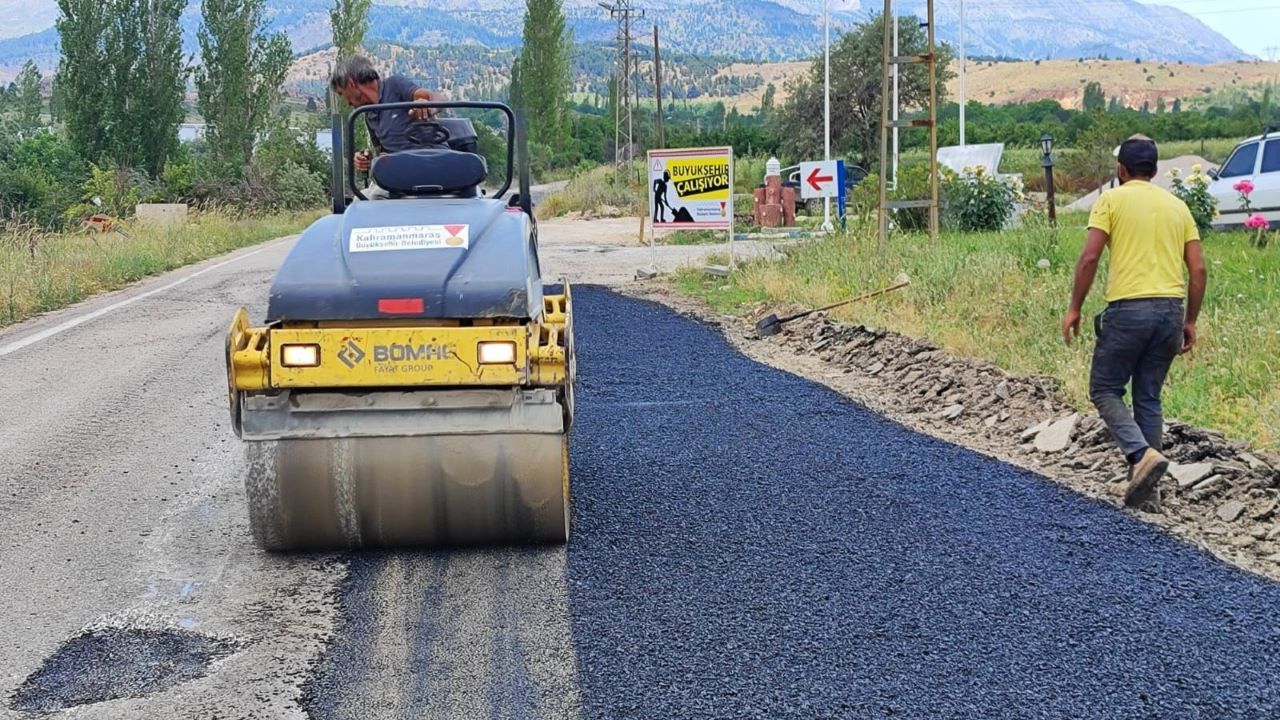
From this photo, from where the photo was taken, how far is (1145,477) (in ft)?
20.2

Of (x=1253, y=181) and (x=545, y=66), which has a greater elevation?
(x=545, y=66)

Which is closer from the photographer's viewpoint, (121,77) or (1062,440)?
(1062,440)

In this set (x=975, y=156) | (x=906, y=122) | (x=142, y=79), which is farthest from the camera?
(x=142, y=79)

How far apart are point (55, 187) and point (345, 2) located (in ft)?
62.2

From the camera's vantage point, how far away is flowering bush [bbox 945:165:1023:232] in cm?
2044

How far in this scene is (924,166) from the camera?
2177 cm

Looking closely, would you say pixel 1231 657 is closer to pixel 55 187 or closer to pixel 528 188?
pixel 528 188

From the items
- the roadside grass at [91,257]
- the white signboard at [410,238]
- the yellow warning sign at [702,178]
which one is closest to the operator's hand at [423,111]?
the white signboard at [410,238]

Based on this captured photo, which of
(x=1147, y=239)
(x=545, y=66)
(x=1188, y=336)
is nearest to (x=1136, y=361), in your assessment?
(x=1188, y=336)

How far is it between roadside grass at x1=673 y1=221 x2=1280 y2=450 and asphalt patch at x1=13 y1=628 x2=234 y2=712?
534cm

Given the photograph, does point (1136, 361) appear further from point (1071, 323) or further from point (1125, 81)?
point (1125, 81)

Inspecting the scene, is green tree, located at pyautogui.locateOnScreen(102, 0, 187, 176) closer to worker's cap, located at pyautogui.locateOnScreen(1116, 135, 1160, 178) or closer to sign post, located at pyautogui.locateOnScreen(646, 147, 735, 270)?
sign post, located at pyautogui.locateOnScreen(646, 147, 735, 270)

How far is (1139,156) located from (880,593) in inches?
116

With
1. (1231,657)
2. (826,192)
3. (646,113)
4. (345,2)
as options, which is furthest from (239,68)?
(646,113)
